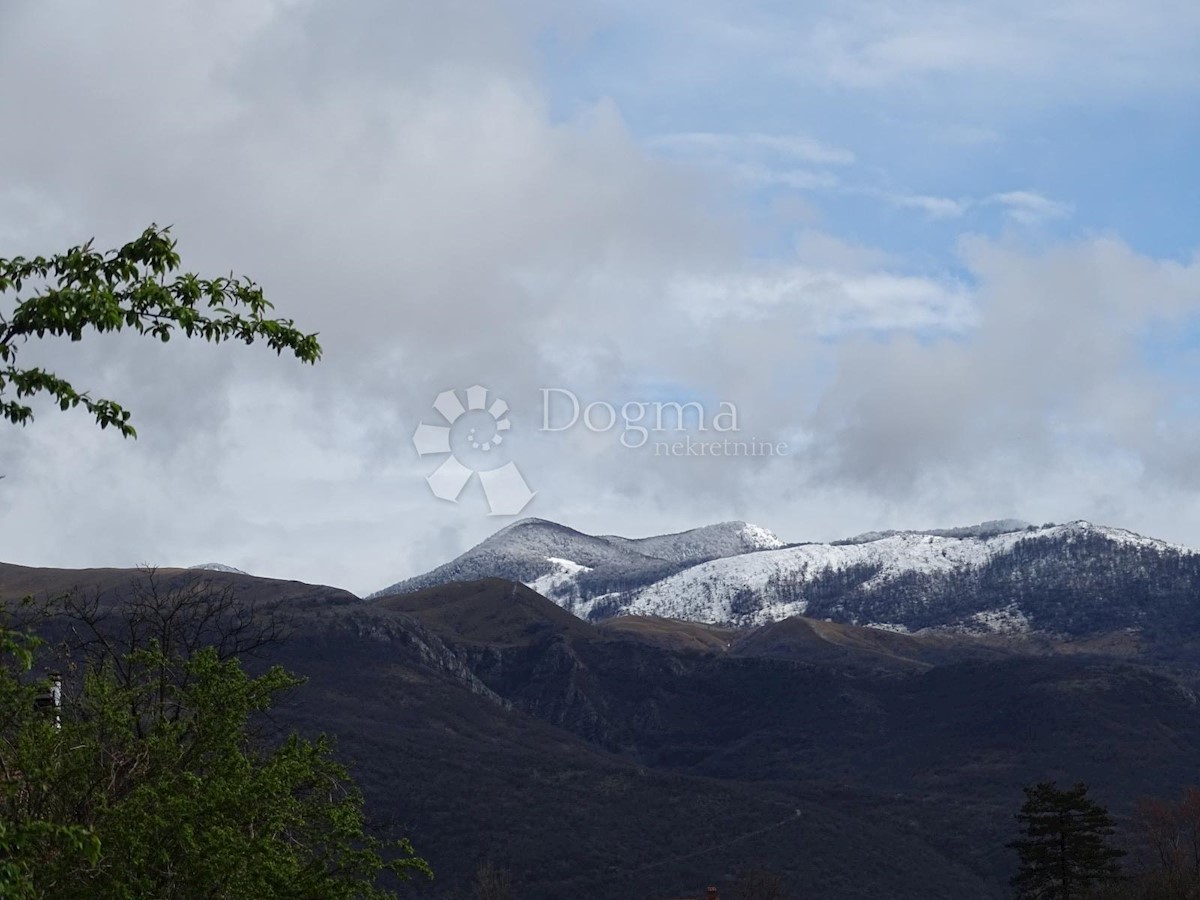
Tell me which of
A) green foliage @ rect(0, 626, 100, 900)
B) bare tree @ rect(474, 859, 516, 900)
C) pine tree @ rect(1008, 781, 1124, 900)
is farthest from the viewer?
bare tree @ rect(474, 859, 516, 900)

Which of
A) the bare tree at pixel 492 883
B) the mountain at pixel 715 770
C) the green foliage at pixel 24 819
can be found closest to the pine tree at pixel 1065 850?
the mountain at pixel 715 770

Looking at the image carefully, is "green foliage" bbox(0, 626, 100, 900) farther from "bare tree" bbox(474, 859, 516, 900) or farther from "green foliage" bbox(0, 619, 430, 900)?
"bare tree" bbox(474, 859, 516, 900)

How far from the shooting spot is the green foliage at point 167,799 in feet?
49.9

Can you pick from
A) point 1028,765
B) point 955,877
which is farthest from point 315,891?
point 1028,765

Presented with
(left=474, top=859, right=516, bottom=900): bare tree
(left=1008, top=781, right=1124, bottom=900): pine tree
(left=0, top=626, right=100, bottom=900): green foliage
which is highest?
(left=0, top=626, right=100, bottom=900): green foliage

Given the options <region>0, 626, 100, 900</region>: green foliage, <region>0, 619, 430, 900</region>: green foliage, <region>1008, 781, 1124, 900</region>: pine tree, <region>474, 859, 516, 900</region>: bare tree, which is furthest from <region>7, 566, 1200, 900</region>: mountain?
<region>0, 626, 100, 900</region>: green foliage

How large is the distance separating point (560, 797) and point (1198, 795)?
47923 mm

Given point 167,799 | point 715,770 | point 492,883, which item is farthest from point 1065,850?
point 715,770

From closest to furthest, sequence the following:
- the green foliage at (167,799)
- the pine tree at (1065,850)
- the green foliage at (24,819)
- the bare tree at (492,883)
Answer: the green foliage at (24,819), the green foliage at (167,799), the pine tree at (1065,850), the bare tree at (492,883)

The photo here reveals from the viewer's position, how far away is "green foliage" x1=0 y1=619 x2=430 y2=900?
49.9 ft

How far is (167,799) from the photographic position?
16594 millimetres

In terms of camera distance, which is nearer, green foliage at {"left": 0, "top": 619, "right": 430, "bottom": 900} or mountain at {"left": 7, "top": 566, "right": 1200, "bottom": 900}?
green foliage at {"left": 0, "top": 619, "right": 430, "bottom": 900}

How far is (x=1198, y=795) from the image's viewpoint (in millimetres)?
111312

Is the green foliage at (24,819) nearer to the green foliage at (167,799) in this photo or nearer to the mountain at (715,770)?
the green foliage at (167,799)
